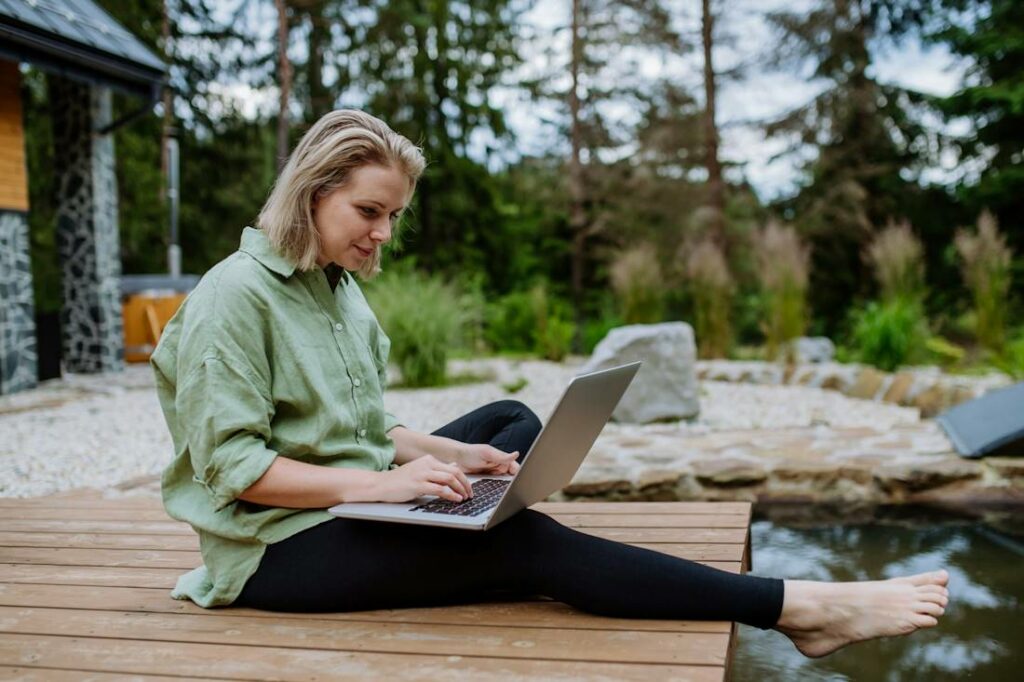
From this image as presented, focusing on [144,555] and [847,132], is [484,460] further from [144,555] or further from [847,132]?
[847,132]

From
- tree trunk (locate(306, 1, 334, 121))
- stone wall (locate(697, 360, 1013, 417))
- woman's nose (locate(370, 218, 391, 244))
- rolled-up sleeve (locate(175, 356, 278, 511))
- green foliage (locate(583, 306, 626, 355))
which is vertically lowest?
stone wall (locate(697, 360, 1013, 417))

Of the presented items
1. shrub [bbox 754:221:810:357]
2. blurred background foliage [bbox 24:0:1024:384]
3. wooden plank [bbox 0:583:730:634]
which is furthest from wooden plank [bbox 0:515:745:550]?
blurred background foliage [bbox 24:0:1024:384]

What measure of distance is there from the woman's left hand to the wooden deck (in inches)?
12.1

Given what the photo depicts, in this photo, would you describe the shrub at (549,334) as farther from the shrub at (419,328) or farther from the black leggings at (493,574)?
the black leggings at (493,574)

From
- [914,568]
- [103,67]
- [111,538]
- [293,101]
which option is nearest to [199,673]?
[111,538]

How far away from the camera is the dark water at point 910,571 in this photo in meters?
2.33

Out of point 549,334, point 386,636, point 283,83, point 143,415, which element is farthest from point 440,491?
point 283,83

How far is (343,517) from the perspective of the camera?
1.54 m

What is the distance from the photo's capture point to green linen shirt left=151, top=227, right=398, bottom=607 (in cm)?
144

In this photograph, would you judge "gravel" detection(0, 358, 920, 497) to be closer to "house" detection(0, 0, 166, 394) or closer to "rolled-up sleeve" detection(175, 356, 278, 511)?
"house" detection(0, 0, 166, 394)

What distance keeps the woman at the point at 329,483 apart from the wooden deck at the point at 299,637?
0.05m

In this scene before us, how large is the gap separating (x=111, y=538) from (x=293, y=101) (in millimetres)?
12938

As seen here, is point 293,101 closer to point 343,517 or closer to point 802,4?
point 802,4

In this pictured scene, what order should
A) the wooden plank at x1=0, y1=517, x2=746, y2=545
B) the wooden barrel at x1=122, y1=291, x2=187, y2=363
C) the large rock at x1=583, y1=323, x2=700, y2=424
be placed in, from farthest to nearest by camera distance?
the wooden barrel at x1=122, y1=291, x2=187, y2=363 < the large rock at x1=583, y1=323, x2=700, y2=424 < the wooden plank at x1=0, y1=517, x2=746, y2=545
